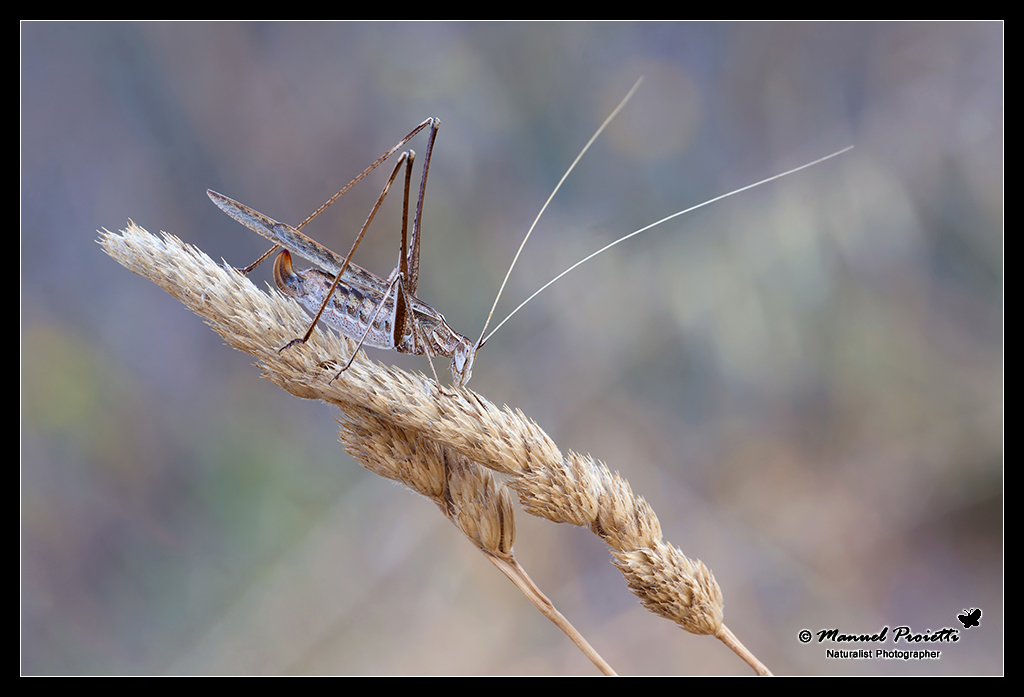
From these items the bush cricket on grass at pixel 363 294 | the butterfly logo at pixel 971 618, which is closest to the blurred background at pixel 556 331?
the butterfly logo at pixel 971 618

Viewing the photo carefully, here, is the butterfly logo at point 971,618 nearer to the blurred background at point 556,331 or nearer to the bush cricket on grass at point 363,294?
the blurred background at point 556,331

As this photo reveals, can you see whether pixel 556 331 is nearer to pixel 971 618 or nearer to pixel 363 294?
pixel 363 294

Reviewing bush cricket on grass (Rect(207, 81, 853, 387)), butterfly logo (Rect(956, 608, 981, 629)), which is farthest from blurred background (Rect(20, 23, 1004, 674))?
bush cricket on grass (Rect(207, 81, 853, 387))

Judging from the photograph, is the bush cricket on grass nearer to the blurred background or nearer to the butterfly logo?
the blurred background

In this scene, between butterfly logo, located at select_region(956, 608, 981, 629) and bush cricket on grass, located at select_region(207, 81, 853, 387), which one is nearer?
bush cricket on grass, located at select_region(207, 81, 853, 387)

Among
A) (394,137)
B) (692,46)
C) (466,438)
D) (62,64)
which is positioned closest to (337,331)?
(466,438)

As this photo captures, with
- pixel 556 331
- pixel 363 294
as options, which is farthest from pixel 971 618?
pixel 363 294
